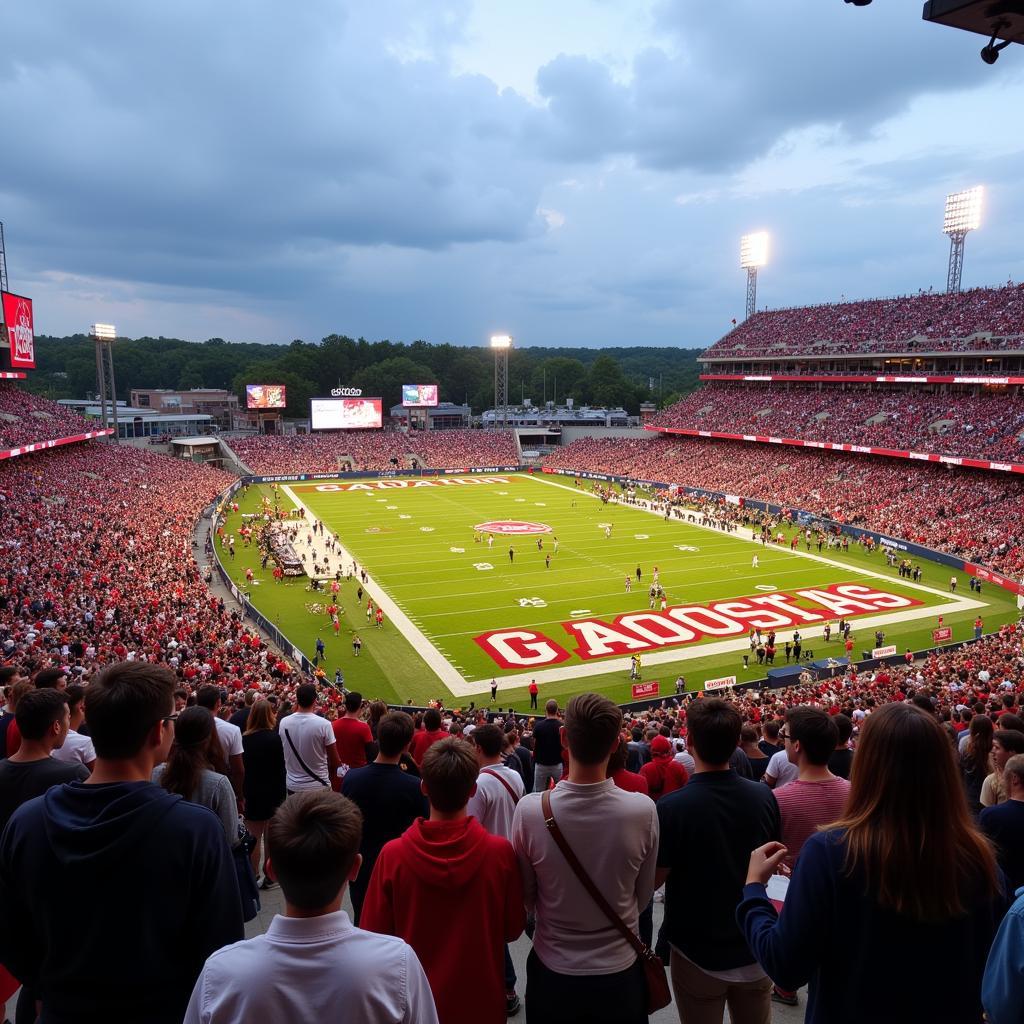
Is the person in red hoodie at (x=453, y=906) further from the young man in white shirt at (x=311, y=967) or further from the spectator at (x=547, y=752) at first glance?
the spectator at (x=547, y=752)

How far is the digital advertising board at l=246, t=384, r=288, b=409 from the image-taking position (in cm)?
8469

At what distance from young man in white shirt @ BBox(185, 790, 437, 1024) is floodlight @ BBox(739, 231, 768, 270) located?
3416 inches

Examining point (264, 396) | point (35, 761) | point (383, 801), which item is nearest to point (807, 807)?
point (383, 801)

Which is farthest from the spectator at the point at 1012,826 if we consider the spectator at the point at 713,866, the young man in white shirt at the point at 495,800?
the young man in white shirt at the point at 495,800

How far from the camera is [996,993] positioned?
2.36m

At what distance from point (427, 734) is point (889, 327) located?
66.4 m

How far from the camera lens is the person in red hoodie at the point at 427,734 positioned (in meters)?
7.99

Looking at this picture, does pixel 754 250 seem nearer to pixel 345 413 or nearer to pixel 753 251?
pixel 753 251

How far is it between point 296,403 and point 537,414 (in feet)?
123

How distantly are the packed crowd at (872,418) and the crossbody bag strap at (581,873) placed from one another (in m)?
48.9

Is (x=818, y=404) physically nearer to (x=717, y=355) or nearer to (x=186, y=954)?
(x=717, y=355)

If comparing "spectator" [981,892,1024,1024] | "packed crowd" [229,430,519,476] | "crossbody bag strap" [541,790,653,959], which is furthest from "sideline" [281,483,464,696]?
"packed crowd" [229,430,519,476]

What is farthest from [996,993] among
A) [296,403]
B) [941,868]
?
[296,403]

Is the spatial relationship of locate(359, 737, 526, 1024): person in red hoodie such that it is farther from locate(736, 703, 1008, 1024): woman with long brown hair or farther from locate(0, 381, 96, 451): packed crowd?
locate(0, 381, 96, 451): packed crowd
